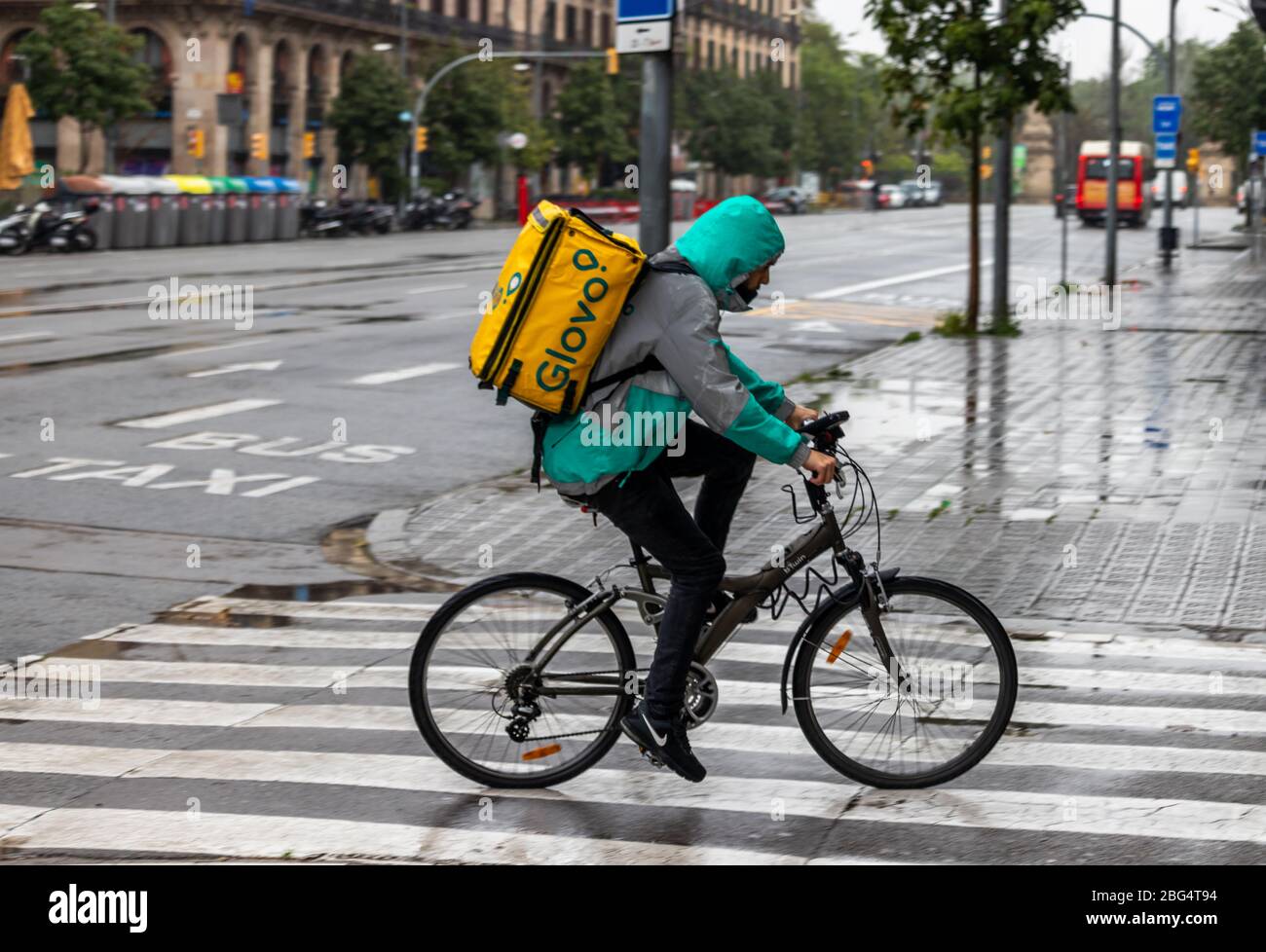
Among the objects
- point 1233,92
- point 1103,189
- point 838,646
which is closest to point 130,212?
point 1233,92

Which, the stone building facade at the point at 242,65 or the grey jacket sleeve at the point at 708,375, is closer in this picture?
the grey jacket sleeve at the point at 708,375

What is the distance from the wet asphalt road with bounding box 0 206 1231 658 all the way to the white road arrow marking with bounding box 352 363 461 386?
0.05 m

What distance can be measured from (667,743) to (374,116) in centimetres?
6196

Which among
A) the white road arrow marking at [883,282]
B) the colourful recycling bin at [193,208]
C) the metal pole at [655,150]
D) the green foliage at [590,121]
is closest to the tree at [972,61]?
the white road arrow marking at [883,282]

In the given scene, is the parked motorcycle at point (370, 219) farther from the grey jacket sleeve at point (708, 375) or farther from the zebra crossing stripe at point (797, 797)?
the grey jacket sleeve at point (708, 375)

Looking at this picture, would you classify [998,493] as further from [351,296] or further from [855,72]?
[855,72]

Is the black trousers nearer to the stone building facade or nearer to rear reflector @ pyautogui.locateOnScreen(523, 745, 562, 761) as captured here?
rear reflector @ pyautogui.locateOnScreen(523, 745, 562, 761)

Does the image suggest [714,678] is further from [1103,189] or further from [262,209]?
[1103,189]

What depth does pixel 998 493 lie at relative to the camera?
11516 mm

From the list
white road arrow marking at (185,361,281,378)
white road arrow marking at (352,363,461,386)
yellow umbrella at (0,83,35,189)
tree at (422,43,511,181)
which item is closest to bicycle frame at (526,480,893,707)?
white road arrow marking at (352,363,461,386)

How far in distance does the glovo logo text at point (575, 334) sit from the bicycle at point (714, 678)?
25.8 inches

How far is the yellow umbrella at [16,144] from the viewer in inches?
1688

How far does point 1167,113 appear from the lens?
36.0 m
